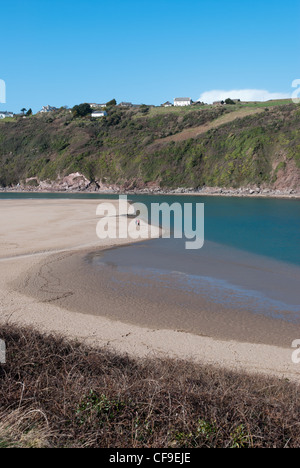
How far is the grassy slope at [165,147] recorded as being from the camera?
70562mm

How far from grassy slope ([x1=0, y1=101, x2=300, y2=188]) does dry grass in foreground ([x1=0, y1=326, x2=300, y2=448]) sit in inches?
2485

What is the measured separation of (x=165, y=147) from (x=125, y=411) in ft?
262

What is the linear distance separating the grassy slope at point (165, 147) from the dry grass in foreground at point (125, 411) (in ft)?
207

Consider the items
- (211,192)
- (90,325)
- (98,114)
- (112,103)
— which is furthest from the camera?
(112,103)

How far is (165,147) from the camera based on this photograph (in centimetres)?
8225

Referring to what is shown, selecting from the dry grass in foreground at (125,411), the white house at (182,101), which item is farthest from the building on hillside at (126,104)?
the dry grass in foreground at (125,411)

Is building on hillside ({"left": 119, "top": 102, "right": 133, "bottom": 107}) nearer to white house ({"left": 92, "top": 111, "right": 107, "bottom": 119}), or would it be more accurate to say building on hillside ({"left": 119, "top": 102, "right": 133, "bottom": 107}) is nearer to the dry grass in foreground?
white house ({"left": 92, "top": 111, "right": 107, "bottom": 119})

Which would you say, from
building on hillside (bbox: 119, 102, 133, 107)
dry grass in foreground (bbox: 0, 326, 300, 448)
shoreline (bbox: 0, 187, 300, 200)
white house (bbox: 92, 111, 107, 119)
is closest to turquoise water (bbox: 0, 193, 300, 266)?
shoreline (bbox: 0, 187, 300, 200)

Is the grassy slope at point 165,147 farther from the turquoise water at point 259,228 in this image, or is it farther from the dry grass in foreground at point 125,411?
the dry grass in foreground at point 125,411

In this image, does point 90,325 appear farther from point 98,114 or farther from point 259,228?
point 98,114

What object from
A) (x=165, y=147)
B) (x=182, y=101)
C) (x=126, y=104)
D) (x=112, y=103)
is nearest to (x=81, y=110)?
(x=126, y=104)

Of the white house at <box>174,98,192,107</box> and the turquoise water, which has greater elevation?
the white house at <box>174,98,192,107</box>

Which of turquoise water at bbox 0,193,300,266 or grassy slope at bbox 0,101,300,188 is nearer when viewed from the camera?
turquoise water at bbox 0,193,300,266

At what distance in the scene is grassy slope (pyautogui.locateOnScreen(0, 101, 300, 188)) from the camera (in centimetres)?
7056
